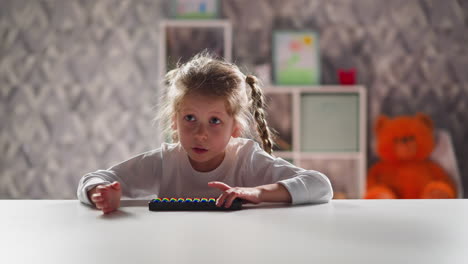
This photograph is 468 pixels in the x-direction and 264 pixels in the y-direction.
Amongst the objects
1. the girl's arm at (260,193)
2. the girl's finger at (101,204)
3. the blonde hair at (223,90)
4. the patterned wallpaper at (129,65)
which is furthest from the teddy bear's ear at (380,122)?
the girl's finger at (101,204)

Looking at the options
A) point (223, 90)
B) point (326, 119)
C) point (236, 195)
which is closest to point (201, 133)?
point (223, 90)

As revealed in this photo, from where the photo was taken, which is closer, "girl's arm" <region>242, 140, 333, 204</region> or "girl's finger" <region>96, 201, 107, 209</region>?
"girl's finger" <region>96, 201, 107, 209</region>

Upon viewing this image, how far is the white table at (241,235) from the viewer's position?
1.51 ft

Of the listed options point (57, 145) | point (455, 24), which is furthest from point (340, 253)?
point (455, 24)

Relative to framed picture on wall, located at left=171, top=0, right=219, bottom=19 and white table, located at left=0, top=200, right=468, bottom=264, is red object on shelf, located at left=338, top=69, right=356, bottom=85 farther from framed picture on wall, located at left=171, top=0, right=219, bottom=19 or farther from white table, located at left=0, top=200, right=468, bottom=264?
white table, located at left=0, top=200, right=468, bottom=264

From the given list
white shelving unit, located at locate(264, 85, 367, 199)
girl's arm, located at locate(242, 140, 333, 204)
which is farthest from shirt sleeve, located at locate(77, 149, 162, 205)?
white shelving unit, located at locate(264, 85, 367, 199)

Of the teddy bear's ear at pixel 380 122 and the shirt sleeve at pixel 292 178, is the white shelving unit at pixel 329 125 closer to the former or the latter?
the teddy bear's ear at pixel 380 122

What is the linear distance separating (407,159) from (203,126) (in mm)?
2373

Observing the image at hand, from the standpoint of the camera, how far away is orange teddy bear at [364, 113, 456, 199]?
10.3 ft

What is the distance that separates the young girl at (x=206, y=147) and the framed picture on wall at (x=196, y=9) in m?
2.02

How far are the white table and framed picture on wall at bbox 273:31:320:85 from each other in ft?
8.35

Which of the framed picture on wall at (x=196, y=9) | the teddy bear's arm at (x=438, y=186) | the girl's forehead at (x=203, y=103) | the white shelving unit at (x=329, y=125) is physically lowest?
the teddy bear's arm at (x=438, y=186)

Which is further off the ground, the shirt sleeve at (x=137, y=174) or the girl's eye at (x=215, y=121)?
the girl's eye at (x=215, y=121)

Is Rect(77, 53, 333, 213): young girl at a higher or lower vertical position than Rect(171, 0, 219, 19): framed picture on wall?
lower
